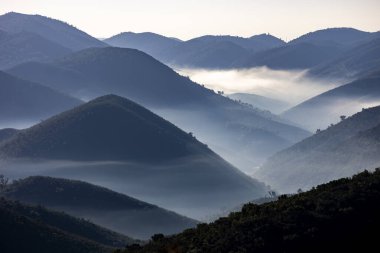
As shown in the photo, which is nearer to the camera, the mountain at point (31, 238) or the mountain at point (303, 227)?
the mountain at point (303, 227)

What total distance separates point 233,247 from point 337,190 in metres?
17.3

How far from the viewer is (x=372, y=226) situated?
7044 centimetres

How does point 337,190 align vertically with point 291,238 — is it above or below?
above

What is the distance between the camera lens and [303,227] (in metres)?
72.2

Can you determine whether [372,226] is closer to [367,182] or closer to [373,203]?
Answer: [373,203]

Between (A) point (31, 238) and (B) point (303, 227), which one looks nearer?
(B) point (303, 227)

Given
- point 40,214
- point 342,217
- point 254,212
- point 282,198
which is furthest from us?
point 40,214

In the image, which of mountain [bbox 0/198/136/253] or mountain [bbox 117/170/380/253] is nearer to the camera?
mountain [bbox 117/170/380/253]

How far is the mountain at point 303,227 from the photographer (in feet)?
226

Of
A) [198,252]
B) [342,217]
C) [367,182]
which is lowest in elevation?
[198,252]

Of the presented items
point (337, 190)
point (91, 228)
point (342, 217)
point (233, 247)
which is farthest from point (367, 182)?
point (91, 228)

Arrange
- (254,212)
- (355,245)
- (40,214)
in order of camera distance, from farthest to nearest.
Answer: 1. (40,214)
2. (254,212)
3. (355,245)

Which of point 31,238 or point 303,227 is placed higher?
point 31,238

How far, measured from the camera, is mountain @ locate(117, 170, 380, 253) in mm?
68812
